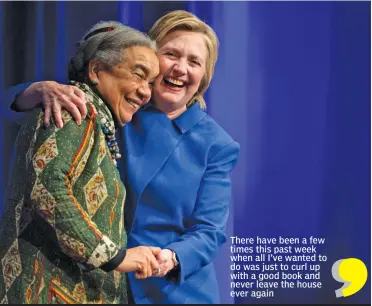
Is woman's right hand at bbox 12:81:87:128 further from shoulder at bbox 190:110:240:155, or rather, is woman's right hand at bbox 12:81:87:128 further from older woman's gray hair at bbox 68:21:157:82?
shoulder at bbox 190:110:240:155

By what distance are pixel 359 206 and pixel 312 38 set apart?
82 cm

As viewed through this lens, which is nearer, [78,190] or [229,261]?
[78,190]

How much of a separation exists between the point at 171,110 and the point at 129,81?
0.42 meters

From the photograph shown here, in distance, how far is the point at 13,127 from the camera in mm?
3021

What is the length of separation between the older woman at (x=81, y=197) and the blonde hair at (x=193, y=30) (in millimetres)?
342

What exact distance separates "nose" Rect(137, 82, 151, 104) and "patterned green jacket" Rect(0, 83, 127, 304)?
209 millimetres

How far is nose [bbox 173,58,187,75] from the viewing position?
295 centimetres

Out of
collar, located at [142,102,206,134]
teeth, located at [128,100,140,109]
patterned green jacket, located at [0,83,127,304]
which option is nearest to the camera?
patterned green jacket, located at [0,83,127,304]

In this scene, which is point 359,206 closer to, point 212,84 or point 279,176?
point 279,176

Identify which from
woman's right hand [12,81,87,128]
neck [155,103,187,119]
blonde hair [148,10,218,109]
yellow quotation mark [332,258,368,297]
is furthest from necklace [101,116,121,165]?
yellow quotation mark [332,258,368,297]

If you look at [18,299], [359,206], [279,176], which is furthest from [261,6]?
[18,299]

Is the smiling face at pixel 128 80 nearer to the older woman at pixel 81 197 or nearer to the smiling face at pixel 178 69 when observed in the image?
the older woman at pixel 81 197

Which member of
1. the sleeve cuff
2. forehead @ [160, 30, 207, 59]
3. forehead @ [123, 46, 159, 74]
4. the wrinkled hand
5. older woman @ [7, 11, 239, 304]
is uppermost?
forehead @ [160, 30, 207, 59]

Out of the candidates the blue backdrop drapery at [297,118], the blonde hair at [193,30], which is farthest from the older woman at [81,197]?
the blue backdrop drapery at [297,118]
